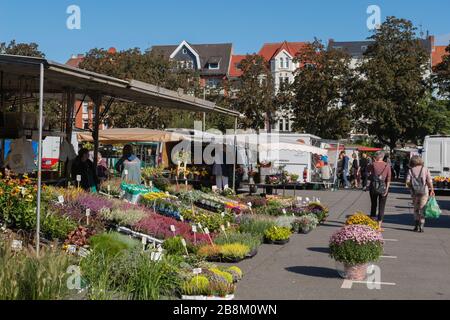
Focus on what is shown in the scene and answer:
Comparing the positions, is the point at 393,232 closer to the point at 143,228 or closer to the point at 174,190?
the point at 174,190

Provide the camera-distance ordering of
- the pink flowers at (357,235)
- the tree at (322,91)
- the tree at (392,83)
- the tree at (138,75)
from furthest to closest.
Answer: the tree at (392,83) < the tree at (322,91) < the tree at (138,75) < the pink flowers at (357,235)

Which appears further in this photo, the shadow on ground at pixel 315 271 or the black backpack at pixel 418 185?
the black backpack at pixel 418 185

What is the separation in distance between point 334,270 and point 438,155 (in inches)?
826

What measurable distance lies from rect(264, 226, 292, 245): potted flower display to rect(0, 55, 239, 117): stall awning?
377 cm

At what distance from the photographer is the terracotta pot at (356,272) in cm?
889

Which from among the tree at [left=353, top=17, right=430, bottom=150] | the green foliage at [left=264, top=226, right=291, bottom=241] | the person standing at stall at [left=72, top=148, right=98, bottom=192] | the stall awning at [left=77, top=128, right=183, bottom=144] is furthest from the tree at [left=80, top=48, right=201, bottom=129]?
the green foliage at [left=264, top=226, right=291, bottom=241]

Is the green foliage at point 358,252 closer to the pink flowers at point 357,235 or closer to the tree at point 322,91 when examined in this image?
the pink flowers at point 357,235

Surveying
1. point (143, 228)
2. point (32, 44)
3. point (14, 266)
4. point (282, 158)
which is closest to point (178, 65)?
point (32, 44)

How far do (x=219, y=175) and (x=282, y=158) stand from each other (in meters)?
11.2

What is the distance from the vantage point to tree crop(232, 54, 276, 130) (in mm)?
54875

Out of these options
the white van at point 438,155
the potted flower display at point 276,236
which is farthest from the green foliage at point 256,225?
the white van at point 438,155

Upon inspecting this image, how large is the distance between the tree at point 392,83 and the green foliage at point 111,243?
144 feet

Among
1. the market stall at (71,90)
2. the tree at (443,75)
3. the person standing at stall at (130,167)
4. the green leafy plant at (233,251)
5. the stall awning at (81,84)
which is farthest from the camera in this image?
the tree at (443,75)

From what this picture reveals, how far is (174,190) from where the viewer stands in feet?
54.5
